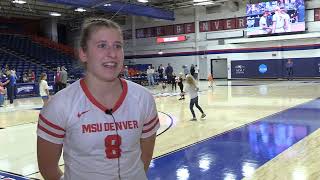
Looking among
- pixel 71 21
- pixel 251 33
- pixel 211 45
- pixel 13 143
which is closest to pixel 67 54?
pixel 71 21

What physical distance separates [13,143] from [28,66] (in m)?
22.5

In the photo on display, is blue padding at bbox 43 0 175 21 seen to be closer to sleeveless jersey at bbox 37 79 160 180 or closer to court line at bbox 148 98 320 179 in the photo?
court line at bbox 148 98 320 179

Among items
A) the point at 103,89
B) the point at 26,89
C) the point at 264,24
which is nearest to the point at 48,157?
the point at 103,89

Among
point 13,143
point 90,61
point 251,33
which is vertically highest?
point 251,33

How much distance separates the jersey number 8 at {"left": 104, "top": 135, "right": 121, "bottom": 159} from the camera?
1.85 meters

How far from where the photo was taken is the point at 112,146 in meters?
1.85

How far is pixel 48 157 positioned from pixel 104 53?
612 millimetres

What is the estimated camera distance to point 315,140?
24.8 feet

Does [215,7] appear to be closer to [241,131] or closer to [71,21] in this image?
[71,21]

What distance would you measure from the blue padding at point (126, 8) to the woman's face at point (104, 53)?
20.6 m

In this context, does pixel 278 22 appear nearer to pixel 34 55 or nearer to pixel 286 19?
pixel 286 19

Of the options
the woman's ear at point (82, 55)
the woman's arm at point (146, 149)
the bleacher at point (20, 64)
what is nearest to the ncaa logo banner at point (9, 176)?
the woman's arm at point (146, 149)

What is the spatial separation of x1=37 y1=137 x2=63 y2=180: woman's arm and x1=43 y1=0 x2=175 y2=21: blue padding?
67.4 ft

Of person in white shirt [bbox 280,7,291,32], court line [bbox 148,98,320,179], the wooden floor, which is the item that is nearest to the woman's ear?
court line [bbox 148,98,320,179]
